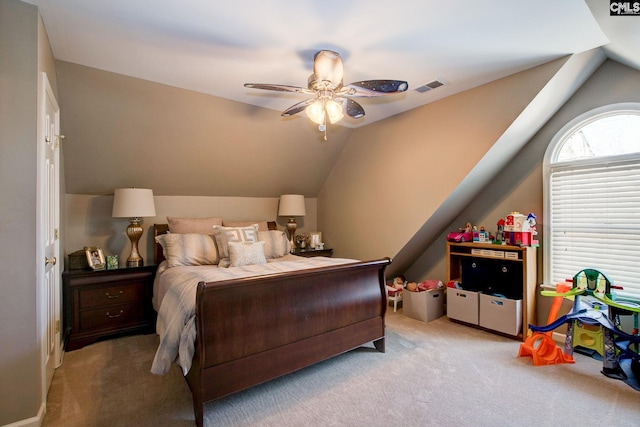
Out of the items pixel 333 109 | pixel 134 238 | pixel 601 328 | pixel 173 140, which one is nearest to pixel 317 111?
pixel 333 109

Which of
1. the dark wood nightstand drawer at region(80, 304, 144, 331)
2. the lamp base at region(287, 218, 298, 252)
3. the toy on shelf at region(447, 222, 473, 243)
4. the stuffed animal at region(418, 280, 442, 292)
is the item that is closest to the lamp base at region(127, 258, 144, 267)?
the dark wood nightstand drawer at region(80, 304, 144, 331)

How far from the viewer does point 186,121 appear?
3277 millimetres

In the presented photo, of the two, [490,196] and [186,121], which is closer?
[186,121]

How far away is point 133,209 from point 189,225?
0.63m

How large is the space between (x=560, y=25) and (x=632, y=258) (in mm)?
2119

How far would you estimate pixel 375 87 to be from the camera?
2141 millimetres

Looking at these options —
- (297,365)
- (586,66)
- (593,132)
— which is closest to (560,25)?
(586,66)

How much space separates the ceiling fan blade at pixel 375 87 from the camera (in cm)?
209

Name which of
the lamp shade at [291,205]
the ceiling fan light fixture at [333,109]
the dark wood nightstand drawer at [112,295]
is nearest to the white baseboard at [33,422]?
the dark wood nightstand drawer at [112,295]

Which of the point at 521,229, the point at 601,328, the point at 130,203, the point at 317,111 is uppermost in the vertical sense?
the point at 317,111

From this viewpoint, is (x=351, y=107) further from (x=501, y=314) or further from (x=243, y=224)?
(x=501, y=314)

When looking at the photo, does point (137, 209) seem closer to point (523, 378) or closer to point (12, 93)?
point (12, 93)
